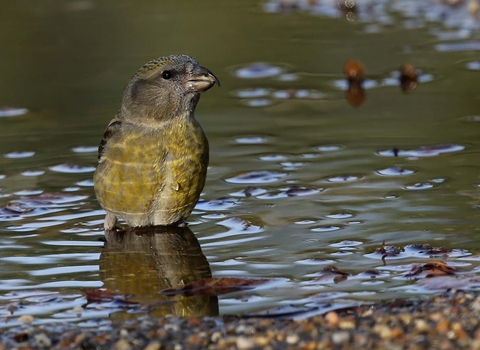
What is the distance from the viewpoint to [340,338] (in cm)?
441

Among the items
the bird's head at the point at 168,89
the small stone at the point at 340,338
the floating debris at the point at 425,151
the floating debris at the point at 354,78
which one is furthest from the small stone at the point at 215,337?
the floating debris at the point at 354,78

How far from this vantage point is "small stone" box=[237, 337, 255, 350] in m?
4.45

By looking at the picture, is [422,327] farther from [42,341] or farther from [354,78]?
[354,78]

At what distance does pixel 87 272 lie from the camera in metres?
5.90

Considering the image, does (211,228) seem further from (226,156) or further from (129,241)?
(226,156)

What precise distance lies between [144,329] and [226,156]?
3.67 m

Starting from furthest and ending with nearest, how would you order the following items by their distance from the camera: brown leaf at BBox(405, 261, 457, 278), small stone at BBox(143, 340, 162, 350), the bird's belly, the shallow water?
the bird's belly < the shallow water < brown leaf at BBox(405, 261, 457, 278) < small stone at BBox(143, 340, 162, 350)

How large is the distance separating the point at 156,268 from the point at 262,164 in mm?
2245

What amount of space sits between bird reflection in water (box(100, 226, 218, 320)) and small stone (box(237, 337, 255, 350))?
22.5 inches

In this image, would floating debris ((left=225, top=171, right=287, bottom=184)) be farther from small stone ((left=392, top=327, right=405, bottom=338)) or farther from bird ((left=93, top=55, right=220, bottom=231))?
small stone ((left=392, top=327, right=405, bottom=338))

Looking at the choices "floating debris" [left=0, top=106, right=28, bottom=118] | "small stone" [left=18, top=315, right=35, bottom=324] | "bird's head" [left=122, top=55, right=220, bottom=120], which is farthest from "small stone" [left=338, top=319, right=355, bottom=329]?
"floating debris" [left=0, top=106, right=28, bottom=118]

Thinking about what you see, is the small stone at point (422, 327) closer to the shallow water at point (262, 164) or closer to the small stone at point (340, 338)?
the small stone at point (340, 338)

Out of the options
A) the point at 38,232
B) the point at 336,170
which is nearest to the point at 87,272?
the point at 38,232

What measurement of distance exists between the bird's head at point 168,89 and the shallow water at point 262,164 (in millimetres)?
772
